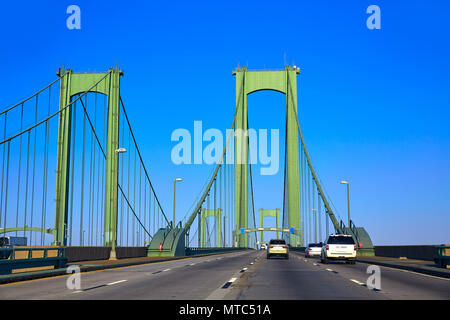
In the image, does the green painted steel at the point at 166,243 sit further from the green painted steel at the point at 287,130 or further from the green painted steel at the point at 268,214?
the green painted steel at the point at 268,214

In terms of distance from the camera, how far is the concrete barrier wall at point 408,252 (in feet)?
103

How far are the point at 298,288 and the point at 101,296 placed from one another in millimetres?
4796

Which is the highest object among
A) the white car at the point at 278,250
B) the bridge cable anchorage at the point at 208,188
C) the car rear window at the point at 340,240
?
the bridge cable anchorage at the point at 208,188

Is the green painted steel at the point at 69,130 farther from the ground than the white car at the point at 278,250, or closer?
farther from the ground

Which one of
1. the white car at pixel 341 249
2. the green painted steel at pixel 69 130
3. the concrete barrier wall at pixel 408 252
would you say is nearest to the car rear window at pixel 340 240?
the white car at pixel 341 249

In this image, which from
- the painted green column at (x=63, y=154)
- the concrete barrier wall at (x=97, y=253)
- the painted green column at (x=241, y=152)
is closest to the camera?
the concrete barrier wall at (x=97, y=253)

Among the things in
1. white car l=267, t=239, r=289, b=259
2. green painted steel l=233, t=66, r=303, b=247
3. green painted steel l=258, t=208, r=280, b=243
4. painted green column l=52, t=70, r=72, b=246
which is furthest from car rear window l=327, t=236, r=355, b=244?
green painted steel l=258, t=208, r=280, b=243

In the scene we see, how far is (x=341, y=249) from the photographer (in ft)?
96.4

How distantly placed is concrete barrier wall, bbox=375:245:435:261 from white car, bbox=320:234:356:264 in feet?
15.4

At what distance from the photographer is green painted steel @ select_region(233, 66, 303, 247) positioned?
7312 centimetres

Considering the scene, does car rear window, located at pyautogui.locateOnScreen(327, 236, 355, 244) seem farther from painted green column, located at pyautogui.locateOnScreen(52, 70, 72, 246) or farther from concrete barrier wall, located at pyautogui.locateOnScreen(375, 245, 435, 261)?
painted green column, located at pyautogui.locateOnScreen(52, 70, 72, 246)

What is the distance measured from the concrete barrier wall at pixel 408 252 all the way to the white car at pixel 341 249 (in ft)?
15.4

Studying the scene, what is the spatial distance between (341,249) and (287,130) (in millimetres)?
46386
